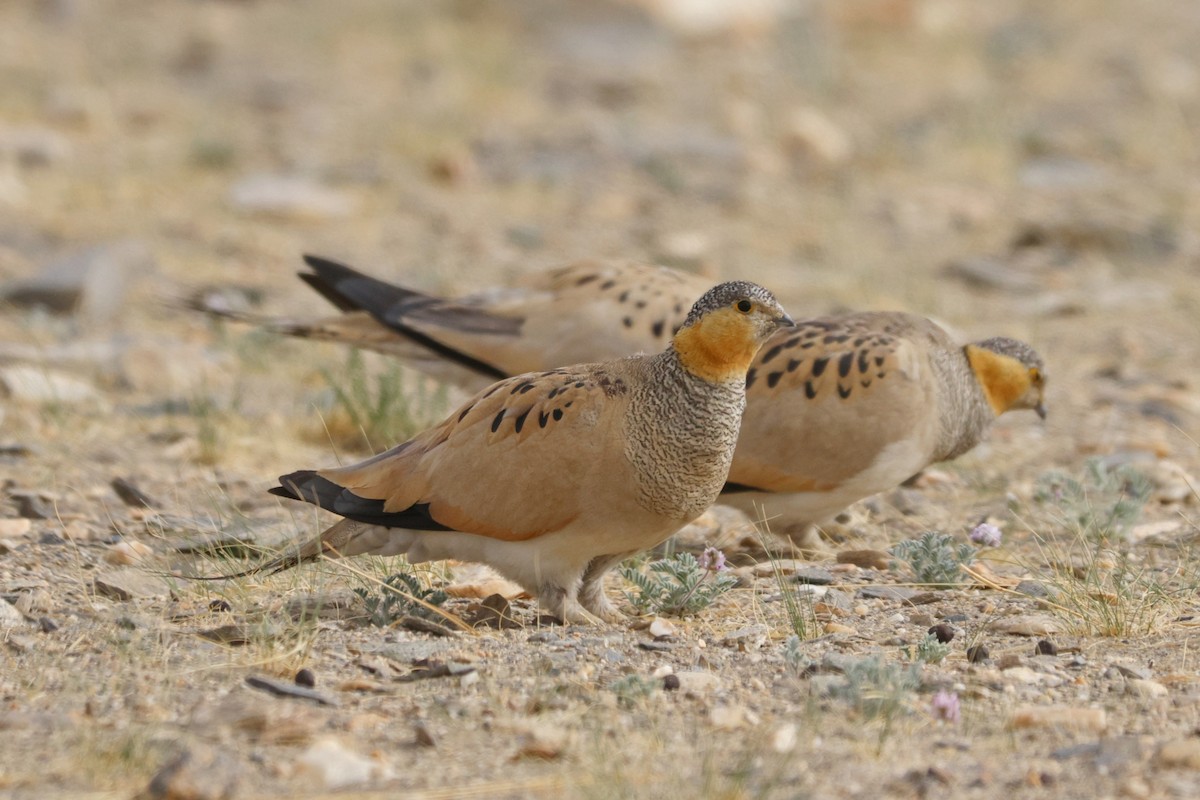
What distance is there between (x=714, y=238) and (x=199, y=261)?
3.21m

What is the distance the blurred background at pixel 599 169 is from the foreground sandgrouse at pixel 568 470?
2339 mm

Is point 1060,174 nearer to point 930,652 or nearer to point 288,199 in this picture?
point 288,199

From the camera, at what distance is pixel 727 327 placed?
14.5ft

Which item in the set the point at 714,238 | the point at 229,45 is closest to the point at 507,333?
the point at 714,238

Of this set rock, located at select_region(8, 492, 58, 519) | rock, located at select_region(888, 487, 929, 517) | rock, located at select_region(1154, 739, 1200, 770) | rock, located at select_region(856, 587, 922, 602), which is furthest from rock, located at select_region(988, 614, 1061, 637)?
rock, located at select_region(8, 492, 58, 519)

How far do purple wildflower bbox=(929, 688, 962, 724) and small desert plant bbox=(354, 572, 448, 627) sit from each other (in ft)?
4.70

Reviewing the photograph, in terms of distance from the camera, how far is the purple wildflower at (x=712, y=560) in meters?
5.01

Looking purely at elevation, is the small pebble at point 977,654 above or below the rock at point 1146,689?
below

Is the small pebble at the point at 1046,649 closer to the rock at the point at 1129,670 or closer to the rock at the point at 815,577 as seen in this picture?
the rock at the point at 1129,670

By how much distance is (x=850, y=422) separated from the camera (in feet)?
18.0

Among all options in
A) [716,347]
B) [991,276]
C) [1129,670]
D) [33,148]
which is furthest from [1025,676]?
[33,148]

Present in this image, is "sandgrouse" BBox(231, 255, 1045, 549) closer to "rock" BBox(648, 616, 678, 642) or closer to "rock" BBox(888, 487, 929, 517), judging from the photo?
"rock" BBox(888, 487, 929, 517)

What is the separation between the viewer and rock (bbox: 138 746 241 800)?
3.27m

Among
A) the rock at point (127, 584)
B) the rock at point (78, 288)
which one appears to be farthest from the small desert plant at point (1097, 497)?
the rock at point (78, 288)
